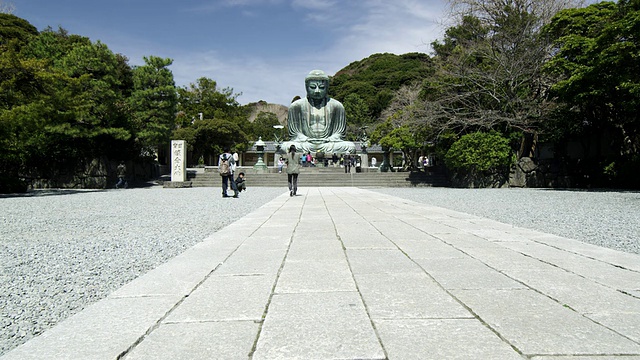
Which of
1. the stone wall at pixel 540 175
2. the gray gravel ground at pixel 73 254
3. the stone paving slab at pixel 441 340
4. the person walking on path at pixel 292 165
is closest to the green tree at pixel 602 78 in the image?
the stone wall at pixel 540 175

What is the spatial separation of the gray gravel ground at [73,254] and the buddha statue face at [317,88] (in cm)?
1861

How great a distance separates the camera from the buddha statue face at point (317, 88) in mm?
25203

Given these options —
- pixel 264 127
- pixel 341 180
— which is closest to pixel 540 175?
pixel 341 180

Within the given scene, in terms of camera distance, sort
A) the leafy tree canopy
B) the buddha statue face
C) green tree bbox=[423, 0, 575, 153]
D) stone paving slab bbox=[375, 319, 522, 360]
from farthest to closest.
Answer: the leafy tree canopy, the buddha statue face, green tree bbox=[423, 0, 575, 153], stone paving slab bbox=[375, 319, 522, 360]

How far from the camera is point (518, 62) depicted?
14836 millimetres

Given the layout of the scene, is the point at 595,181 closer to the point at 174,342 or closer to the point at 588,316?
the point at 588,316

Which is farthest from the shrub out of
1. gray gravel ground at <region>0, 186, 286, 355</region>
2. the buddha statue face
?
the buddha statue face

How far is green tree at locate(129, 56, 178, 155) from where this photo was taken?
771 inches

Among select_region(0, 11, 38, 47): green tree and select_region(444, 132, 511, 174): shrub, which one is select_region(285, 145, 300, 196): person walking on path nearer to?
select_region(444, 132, 511, 174): shrub

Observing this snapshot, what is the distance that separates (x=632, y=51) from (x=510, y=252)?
10390mm

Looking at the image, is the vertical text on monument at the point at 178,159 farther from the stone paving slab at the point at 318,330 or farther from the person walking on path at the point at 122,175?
the stone paving slab at the point at 318,330

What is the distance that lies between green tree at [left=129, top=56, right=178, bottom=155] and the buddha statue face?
27.7 feet

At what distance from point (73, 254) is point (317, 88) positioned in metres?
22.3

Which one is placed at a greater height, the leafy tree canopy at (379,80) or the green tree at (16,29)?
the leafy tree canopy at (379,80)
